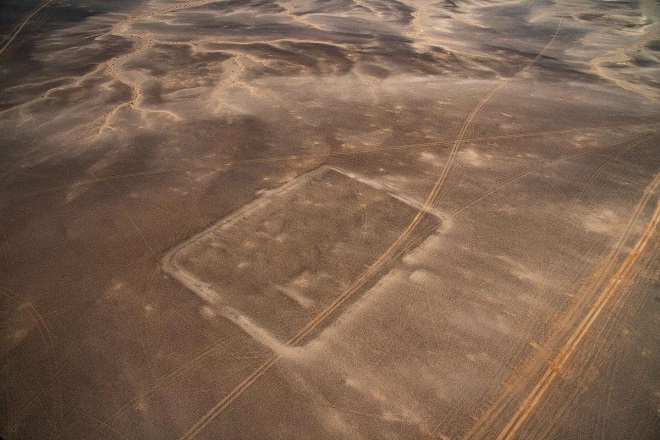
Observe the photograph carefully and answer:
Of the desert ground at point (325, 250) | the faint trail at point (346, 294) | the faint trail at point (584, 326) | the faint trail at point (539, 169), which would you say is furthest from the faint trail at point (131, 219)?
the faint trail at point (584, 326)

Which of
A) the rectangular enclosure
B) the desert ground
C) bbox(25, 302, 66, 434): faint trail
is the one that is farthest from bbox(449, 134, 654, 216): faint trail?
bbox(25, 302, 66, 434): faint trail

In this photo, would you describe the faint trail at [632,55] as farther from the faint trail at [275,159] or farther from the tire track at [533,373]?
the tire track at [533,373]

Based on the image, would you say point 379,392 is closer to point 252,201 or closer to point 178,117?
point 252,201

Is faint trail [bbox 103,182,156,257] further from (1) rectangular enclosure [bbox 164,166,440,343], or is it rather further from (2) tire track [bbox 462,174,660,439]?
(2) tire track [bbox 462,174,660,439]

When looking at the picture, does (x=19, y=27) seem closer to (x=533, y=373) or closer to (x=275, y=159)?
(x=275, y=159)

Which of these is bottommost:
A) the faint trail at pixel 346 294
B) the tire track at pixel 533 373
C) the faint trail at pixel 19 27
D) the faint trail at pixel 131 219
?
the tire track at pixel 533 373

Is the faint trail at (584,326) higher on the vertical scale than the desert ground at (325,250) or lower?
lower

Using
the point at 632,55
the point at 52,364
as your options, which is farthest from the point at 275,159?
the point at 632,55
